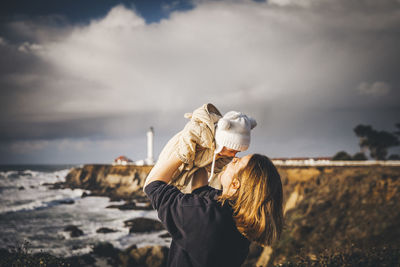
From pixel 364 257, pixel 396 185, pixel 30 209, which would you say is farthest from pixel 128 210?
pixel 364 257

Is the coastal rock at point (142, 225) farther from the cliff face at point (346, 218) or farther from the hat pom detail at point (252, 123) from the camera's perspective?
the hat pom detail at point (252, 123)

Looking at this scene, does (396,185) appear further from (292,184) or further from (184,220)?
(184,220)

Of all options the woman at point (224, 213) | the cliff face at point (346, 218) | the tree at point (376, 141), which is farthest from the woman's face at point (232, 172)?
the tree at point (376, 141)

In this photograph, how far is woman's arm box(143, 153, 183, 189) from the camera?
65.2 inches

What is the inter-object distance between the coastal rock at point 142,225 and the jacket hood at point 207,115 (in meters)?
19.3

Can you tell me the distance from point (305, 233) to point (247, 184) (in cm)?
1080

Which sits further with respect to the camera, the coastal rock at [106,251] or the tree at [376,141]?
the tree at [376,141]

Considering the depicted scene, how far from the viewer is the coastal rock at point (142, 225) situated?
19.7 m

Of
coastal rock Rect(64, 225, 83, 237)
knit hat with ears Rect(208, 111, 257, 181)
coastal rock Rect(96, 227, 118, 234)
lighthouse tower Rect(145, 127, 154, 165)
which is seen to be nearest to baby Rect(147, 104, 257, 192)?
knit hat with ears Rect(208, 111, 257, 181)

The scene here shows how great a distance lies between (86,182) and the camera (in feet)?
175

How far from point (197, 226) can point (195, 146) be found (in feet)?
1.99

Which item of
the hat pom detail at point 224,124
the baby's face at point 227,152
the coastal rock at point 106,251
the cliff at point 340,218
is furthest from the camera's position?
the coastal rock at point 106,251

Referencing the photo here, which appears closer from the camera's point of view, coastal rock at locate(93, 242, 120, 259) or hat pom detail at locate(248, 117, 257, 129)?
hat pom detail at locate(248, 117, 257, 129)

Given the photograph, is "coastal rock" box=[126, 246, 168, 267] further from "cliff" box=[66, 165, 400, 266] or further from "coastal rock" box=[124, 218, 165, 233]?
"coastal rock" box=[124, 218, 165, 233]
